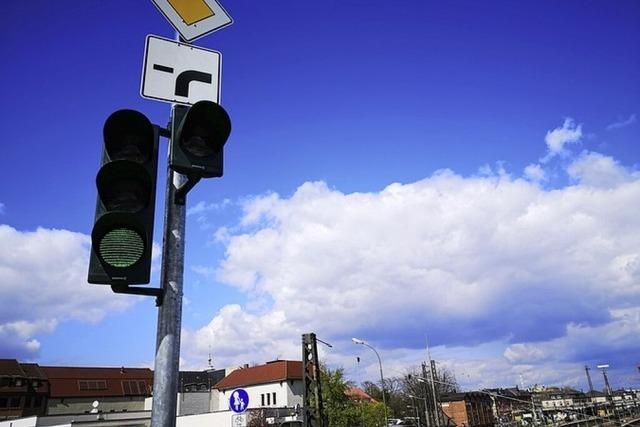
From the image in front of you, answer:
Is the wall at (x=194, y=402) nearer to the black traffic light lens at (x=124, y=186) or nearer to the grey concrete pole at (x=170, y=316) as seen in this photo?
the grey concrete pole at (x=170, y=316)

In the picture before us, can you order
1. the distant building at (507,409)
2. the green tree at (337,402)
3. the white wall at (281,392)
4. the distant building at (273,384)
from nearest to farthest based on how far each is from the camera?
the green tree at (337,402) → the white wall at (281,392) → the distant building at (273,384) → the distant building at (507,409)

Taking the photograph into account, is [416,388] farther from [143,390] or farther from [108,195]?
[108,195]

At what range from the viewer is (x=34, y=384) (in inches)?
2270

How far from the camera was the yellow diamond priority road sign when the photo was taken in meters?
3.19

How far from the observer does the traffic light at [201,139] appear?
2.56m

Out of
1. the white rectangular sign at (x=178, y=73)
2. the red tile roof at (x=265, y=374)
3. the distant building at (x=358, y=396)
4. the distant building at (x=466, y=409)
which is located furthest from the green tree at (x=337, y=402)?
the white rectangular sign at (x=178, y=73)

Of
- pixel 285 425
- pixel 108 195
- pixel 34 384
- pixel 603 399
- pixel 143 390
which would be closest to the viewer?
pixel 108 195

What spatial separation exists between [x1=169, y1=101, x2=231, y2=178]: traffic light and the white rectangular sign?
470mm

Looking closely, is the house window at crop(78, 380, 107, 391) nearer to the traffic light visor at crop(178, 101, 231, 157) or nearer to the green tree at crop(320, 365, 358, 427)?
the green tree at crop(320, 365, 358, 427)

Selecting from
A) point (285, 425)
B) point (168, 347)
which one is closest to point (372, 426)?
point (285, 425)

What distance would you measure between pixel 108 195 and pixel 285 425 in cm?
4520

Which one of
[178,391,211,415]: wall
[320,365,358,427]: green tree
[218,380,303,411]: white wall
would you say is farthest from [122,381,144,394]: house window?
[320,365,358,427]: green tree

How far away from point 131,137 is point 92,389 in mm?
69487

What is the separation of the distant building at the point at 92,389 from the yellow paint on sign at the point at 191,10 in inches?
2587
